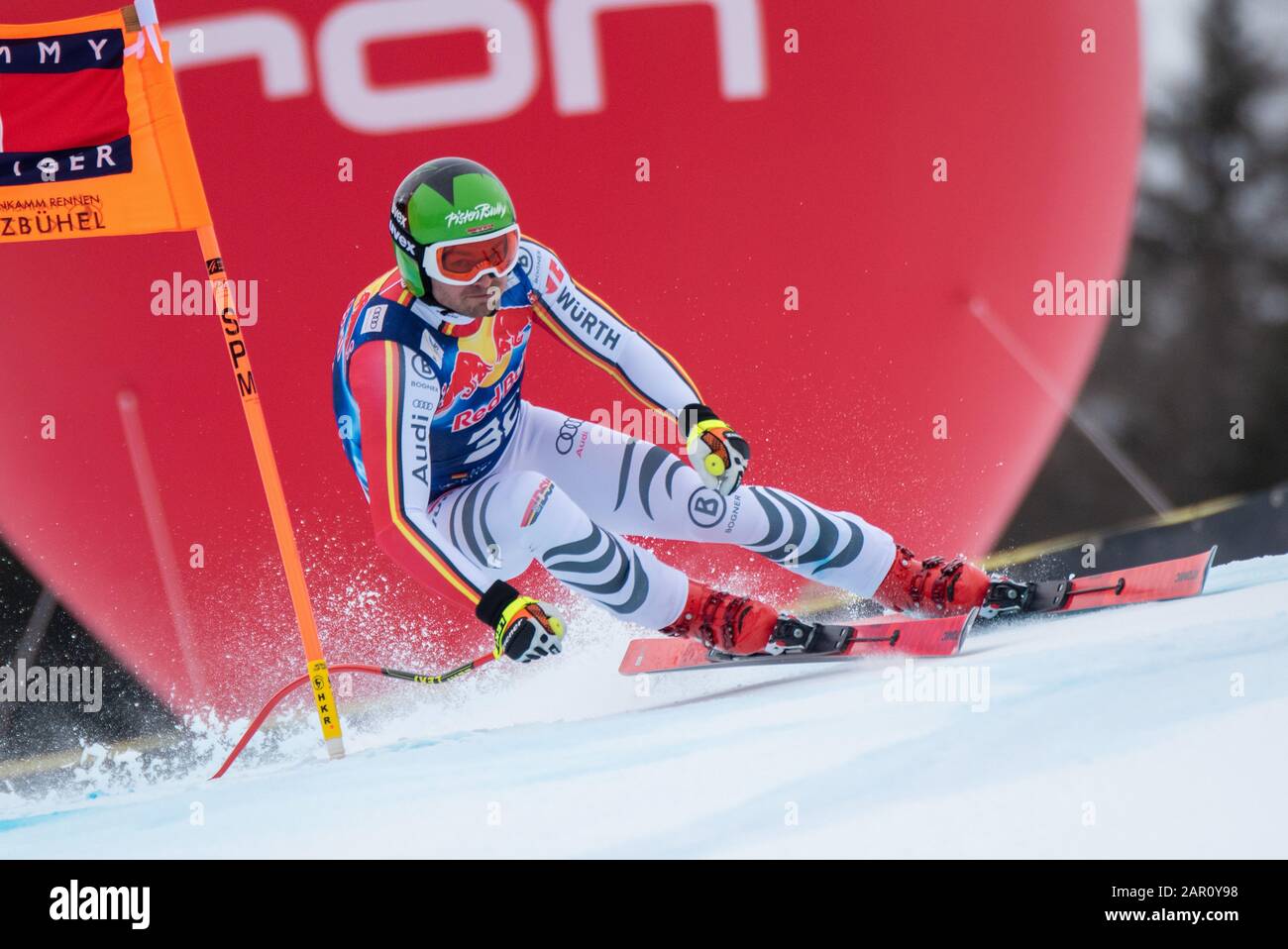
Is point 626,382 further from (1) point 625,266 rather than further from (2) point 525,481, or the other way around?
(1) point 625,266

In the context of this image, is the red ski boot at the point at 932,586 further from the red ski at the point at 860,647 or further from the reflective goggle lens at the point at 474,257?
the reflective goggle lens at the point at 474,257

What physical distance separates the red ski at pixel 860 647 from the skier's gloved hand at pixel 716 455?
0.60 m

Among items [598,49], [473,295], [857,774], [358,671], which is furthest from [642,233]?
[857,774]

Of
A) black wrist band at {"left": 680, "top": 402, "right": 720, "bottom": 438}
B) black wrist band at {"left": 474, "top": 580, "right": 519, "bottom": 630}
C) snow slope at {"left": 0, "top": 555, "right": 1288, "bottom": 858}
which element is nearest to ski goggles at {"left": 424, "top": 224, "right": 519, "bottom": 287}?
black wrist band at {"left": 680, "top": 402, "right": 720, "bottom": 438}

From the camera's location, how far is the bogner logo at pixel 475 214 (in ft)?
12.2

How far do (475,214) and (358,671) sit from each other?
174 centimetres

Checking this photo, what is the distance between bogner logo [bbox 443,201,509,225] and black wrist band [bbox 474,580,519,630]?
0.98 m

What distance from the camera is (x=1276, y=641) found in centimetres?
378

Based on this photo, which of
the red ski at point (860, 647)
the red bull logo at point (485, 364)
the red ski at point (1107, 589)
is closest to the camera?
the red bull logo at point (485, 364)

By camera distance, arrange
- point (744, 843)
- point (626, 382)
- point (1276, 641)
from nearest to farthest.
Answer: point (744, 843)
point (1276, 641)
point (626, 382)

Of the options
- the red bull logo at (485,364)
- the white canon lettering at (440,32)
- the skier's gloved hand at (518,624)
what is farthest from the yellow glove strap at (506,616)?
the white canon lettering at (440,32)

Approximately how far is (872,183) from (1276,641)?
216 cm

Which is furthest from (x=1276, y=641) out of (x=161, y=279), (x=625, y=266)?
(x=161, y=279)

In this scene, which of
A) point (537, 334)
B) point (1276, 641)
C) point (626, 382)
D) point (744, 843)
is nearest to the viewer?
point (744, 843)
